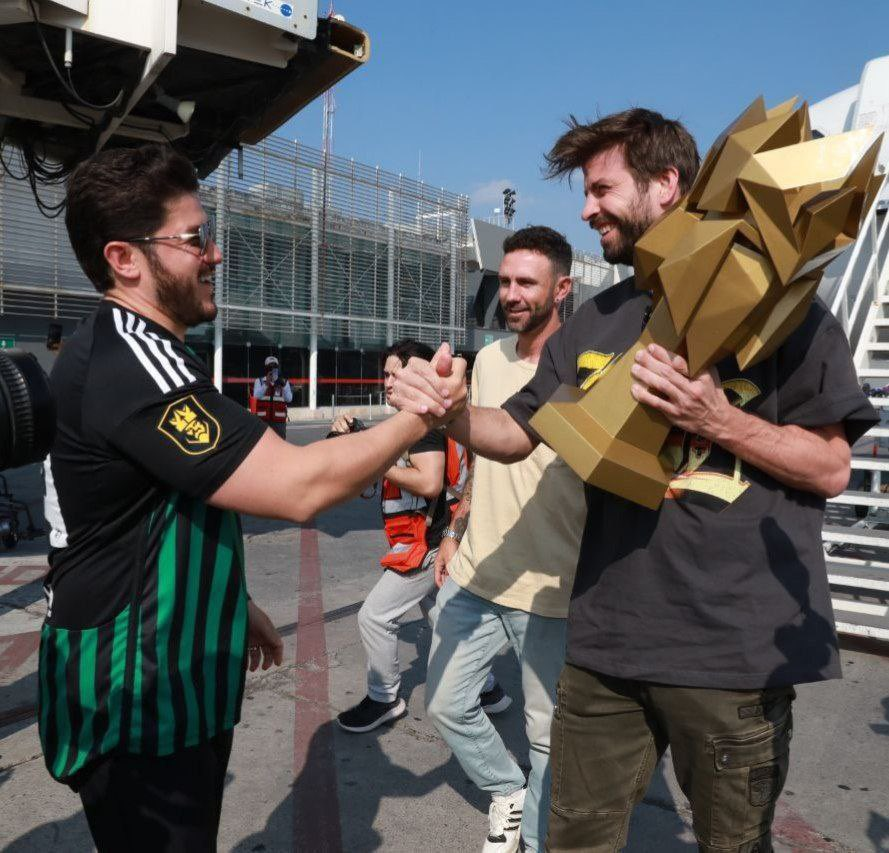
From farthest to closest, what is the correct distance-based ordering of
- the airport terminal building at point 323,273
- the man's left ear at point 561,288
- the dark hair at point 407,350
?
the airport terminal building at point 323,273
the dark hair at point 407,350
the man's left ear at point 561,288

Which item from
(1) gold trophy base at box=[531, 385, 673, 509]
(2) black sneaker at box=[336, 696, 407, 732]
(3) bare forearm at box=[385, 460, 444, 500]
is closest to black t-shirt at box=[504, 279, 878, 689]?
(1) gold trophy base at box=[531, 385, 673, 509]

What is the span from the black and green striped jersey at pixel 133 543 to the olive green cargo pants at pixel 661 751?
900 millimetres

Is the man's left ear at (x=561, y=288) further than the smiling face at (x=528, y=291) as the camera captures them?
Yes

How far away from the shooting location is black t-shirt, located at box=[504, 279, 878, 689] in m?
1.73

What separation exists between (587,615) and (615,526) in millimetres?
247

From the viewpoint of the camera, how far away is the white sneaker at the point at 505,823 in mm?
2758

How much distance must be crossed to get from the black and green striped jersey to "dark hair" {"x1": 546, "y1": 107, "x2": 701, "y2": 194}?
1291 mm

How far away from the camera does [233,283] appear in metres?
25.5

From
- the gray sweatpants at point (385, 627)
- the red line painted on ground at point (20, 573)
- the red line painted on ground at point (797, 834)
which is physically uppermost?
the gray sweatpants at point (385, 627)

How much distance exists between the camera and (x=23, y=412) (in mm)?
1354

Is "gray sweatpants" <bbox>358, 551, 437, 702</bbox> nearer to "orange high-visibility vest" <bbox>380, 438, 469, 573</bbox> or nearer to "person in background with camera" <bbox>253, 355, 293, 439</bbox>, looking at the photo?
"orange high-visibility vest" <bbox>380, 438, 469, 573</bbox>

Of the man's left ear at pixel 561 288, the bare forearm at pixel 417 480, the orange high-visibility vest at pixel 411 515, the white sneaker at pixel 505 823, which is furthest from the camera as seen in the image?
the orange high-visibility vest at pixel 411 515

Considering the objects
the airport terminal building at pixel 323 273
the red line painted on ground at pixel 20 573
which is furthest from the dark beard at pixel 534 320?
the airport terminal building at pixel 323 273

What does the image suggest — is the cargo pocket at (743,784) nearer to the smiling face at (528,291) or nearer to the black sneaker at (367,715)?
the smiling face at (528,291)
